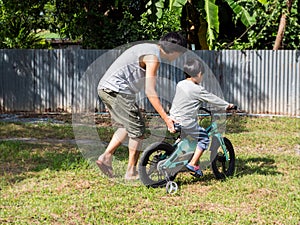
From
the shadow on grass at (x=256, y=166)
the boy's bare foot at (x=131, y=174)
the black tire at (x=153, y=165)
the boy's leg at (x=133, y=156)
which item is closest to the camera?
the black tire at (x=153, y=165)

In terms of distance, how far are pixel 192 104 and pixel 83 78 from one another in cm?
875

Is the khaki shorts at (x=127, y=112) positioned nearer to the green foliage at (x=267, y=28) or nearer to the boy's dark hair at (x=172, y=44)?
the boy's dark hair at (x=172, y=44)

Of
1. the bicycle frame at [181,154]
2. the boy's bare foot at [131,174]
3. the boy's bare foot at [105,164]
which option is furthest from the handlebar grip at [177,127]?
the boy's bare foot at [105,164]

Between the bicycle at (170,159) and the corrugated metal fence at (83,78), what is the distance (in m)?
7.63

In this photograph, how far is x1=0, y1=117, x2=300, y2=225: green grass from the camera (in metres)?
5.17

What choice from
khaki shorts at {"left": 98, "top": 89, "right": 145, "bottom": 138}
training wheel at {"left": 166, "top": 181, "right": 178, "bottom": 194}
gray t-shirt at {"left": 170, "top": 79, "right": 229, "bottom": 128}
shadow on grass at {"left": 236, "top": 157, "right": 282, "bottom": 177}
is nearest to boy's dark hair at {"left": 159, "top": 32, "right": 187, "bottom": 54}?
gray t-shirt at {"left": 170, "top": 79, "right": 229, "bottom": 128}

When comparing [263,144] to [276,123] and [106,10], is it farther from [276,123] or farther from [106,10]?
[106,10]

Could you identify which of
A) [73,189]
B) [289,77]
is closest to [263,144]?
[73,189]

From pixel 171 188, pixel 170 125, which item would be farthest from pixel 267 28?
pixel 171 188

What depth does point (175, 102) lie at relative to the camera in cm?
632

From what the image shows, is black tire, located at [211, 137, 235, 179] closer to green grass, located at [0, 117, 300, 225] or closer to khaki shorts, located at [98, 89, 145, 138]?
green grass, located at [0, 117, 300, 225]

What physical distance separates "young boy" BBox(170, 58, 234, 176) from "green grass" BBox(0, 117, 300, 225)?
464 mm

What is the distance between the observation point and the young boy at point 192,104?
6.23 m

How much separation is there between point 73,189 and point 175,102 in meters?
1.51
